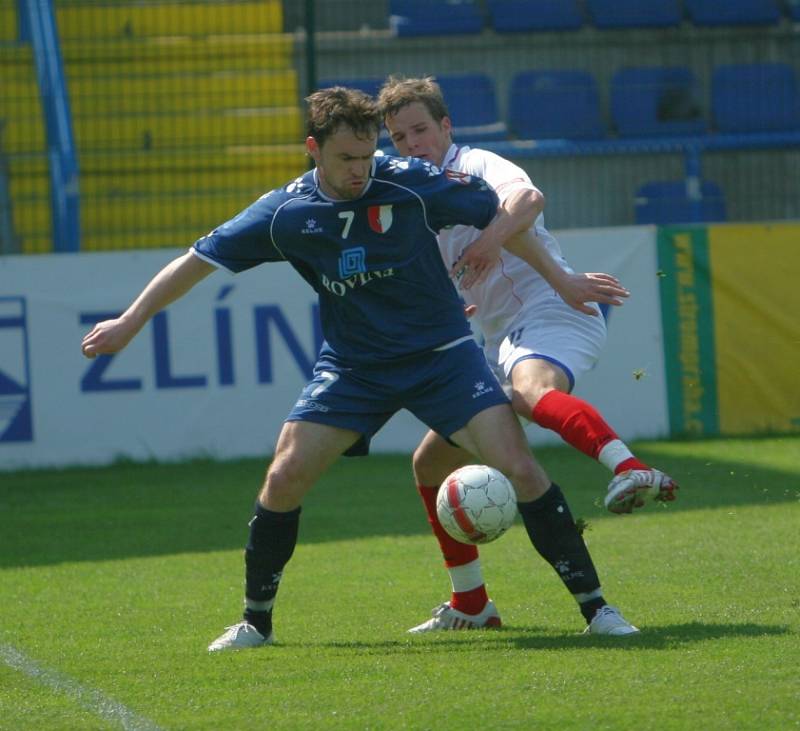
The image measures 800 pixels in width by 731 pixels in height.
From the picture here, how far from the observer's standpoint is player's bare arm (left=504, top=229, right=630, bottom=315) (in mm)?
5473

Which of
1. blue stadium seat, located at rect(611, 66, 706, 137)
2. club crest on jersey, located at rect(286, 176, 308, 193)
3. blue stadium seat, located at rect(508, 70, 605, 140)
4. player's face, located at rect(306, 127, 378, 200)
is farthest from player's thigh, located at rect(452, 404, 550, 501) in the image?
blue stadium seat, located at rect(611, 66, 706, 137)

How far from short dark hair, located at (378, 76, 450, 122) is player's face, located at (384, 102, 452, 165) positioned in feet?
0.07

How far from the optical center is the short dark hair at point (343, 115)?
206 inches

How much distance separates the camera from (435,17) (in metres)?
16.9

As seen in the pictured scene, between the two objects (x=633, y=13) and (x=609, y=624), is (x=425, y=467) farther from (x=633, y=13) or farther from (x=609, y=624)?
(x=633, y=13)

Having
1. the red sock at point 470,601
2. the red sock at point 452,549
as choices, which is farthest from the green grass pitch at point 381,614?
the red sock at point 452,549

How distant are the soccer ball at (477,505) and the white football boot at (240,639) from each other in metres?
0.84

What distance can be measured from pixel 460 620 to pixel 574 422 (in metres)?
1.07

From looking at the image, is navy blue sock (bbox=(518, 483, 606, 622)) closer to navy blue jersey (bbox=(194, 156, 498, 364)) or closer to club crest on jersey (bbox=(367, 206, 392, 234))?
navy blue jersey (bbox=(194, 156, 498, 364))

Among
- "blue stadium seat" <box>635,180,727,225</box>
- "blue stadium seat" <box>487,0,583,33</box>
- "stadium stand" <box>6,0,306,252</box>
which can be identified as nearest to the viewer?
"stadium stand" <box>6,0,306,252</box>

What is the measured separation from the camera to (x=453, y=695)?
14.9 feet

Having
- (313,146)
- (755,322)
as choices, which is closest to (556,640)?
(313,146)

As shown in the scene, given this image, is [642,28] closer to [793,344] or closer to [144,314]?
[793,344]

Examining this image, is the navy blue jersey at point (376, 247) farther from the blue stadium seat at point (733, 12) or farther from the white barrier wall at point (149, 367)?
the blue stadium seat at point (733, 12)
